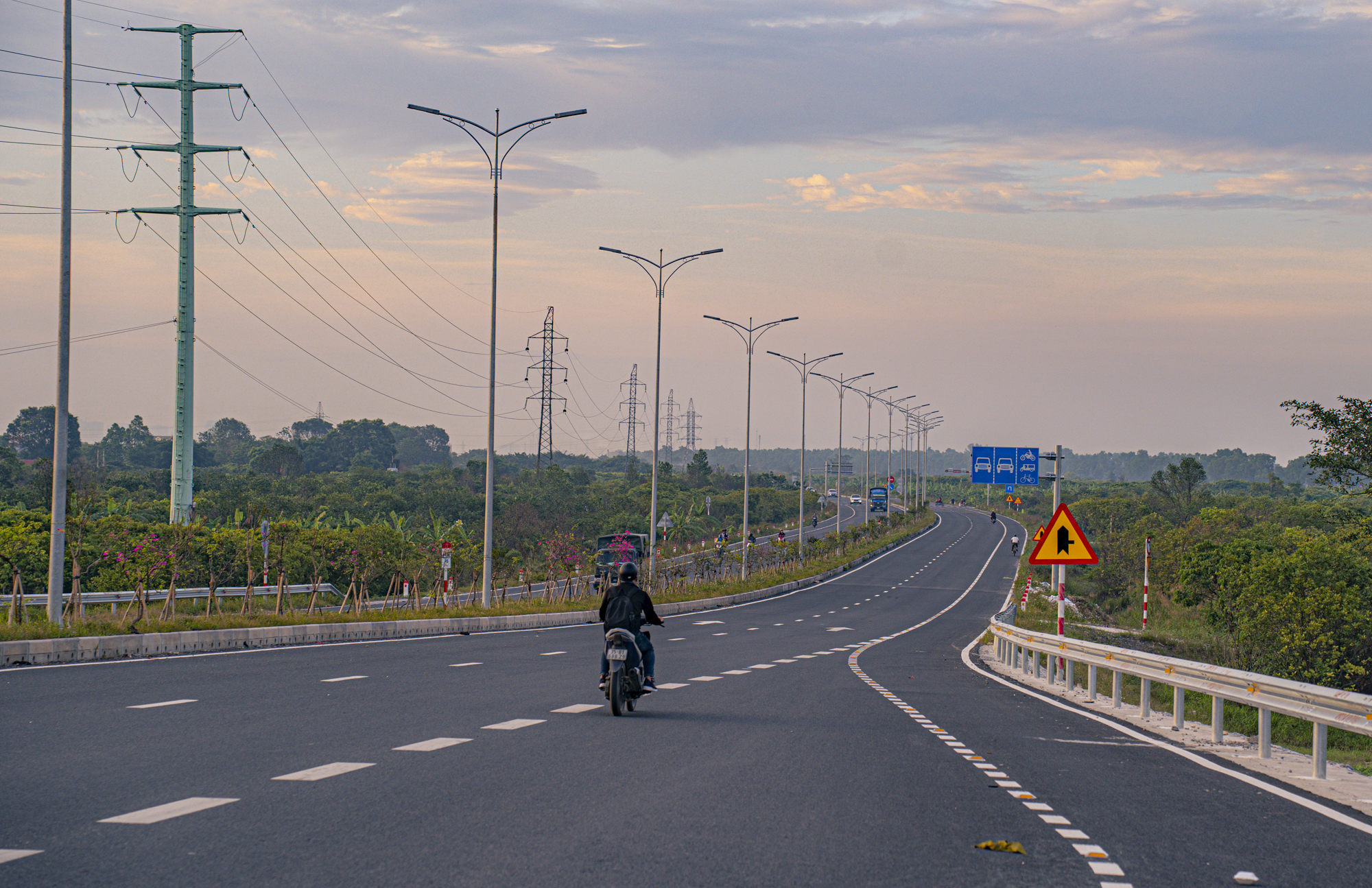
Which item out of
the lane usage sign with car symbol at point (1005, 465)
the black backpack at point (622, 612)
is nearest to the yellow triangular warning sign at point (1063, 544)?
the black backpack at point (622, 612)

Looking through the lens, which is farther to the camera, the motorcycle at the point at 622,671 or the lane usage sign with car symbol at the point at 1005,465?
the lane usage sign with car symbol at the point at 1005,465

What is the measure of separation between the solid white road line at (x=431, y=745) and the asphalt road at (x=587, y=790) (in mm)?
59

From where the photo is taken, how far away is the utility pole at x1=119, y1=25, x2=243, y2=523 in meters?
42.9

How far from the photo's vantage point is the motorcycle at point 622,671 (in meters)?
13.0

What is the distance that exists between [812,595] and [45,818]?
51.1 meters

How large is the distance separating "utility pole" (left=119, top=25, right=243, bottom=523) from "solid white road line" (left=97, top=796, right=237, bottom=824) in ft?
122

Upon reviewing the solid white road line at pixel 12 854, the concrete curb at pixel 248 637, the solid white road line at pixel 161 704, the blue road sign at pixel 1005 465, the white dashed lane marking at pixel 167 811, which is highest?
the blue road sign at pixel 1005 465

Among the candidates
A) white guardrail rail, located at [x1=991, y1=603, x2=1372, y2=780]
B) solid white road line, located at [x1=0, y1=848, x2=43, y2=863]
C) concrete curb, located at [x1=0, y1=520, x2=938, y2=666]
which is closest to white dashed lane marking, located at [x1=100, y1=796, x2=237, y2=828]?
solid white road line, located at [x1=0, y1=848, x2=43, y2=863]

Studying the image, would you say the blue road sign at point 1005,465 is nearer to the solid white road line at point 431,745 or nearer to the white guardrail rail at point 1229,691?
the white guardrail rail at point 1229,691

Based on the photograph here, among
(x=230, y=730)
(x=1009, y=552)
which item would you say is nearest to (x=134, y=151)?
(x=230, y=730)

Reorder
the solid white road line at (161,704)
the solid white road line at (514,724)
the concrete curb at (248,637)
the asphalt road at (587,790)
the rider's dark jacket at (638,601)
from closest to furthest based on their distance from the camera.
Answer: the asphalt road at (587,790) → the solid white road line at (514,724) → the solid white road line at (161,704) → the rider's dark jacket at (638,601) → the concrete curb at (248,637)

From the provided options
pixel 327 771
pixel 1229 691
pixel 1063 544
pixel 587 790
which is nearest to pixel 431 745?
pixel 327 771

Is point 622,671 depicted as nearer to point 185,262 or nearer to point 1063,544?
point 1063,544

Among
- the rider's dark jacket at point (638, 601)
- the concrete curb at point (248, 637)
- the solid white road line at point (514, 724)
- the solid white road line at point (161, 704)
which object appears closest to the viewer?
the solid white road line at point (514, 724)
